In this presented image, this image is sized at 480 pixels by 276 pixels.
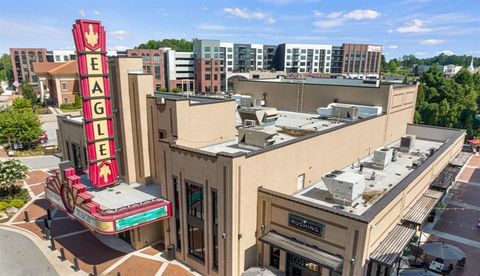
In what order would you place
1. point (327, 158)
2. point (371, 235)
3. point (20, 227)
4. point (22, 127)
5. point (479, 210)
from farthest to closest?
point (22, 127), point (479, 210), point (20, 227), point (327, 158), point (371, 235)

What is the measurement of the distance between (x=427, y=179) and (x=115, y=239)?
30.8 metres

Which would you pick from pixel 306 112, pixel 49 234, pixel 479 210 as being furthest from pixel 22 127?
pixel 479 210

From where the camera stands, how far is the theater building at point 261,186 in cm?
2023

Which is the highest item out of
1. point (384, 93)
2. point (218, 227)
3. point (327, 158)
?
point (384, 93)

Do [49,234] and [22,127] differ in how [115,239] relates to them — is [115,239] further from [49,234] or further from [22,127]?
[22,127]

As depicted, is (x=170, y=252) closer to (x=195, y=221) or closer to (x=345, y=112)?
(x=195, y=221)

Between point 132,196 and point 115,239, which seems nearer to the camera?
point 132,196

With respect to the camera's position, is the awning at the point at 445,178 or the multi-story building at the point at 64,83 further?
the multi-story building at the point at 64,83

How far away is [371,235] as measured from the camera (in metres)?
19.0

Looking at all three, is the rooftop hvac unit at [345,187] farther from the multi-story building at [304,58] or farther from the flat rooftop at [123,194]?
the multi-story building at [304,58]

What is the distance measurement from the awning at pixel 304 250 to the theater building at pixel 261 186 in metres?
0.07

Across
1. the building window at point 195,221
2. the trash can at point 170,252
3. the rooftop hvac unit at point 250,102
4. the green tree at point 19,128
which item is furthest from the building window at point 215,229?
the green tree at point 19,128

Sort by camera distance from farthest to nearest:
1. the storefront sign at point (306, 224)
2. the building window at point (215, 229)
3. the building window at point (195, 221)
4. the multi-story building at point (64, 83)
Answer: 1. the multi-story building at point (64, 83)
2. the building window at point (195, 221)
3. the building window at point (215, 229)
4. the storefront sign at point (306, 224)

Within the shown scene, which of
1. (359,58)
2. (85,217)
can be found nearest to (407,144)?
(85,217)
